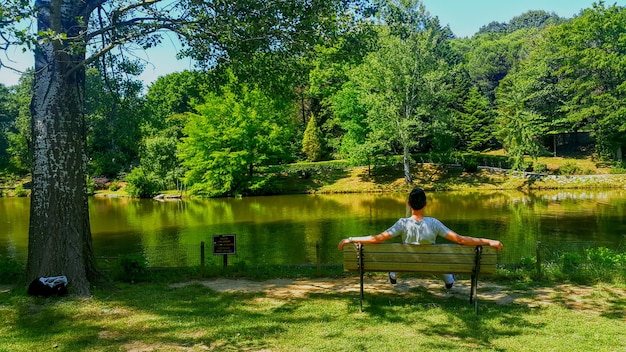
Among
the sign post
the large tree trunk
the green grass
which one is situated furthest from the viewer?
the sign post

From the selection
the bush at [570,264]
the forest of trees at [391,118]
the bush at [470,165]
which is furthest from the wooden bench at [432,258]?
the bush at [470,165]

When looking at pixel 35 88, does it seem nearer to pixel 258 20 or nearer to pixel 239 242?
pixel 258 20

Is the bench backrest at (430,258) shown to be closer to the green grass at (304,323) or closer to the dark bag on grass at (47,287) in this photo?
the green grass at (304,323)

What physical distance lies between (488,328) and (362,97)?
33.3 meters

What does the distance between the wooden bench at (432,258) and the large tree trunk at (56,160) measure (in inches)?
159

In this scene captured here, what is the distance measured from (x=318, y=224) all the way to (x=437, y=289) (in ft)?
40.0

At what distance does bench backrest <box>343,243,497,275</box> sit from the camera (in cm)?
489

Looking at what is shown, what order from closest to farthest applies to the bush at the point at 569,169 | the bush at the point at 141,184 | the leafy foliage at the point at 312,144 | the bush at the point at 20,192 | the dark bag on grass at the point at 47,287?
the dark bag on grass at the point at 47,287
the bush at the point at 569,169
the bush at the point at 141,184
the leafy foliage at the point at 312,144
the bush at the point at 20,192

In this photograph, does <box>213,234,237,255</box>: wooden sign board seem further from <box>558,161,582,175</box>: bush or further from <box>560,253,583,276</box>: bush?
<box>558,161,582,175</box>: bush

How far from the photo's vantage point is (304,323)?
4777 mm

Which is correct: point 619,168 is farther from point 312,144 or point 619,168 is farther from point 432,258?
point 432,258

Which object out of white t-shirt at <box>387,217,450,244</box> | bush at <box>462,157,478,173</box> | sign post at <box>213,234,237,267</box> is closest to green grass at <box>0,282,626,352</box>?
white t-shirt at <box>387,217,450,244</box>

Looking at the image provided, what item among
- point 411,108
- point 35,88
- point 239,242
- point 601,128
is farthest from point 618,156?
point 35,88

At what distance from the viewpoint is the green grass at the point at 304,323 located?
4125mm
